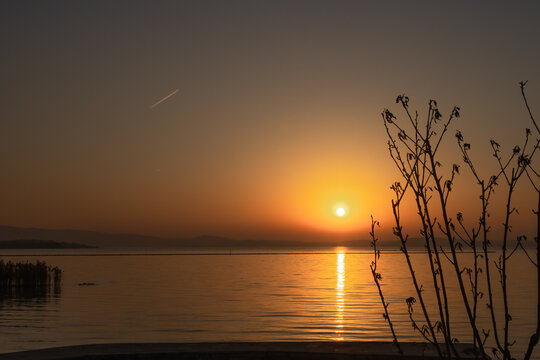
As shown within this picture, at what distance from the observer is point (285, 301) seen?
158 ft

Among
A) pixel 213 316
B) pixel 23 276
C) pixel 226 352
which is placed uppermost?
pixel 226 352

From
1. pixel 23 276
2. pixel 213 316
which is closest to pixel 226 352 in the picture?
pixel 213 316

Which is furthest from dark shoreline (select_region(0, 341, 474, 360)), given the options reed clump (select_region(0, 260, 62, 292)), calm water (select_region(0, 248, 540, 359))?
reed clump (select_region(0, 260, 62, 292))

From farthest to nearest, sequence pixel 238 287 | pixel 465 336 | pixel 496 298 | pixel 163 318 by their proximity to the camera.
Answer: pixel 238 287, pixel 496 298, pixel 163 318, pixel 465 336

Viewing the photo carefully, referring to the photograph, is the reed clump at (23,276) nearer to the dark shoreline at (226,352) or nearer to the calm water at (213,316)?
the calm water at (213,316)

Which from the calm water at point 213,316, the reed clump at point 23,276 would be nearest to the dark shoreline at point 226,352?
the calm water at point 213,316

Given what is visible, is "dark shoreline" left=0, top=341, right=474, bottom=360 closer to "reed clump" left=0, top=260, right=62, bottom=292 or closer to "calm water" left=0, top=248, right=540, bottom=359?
"calm water" left=0, top=248, right=540, bottom=359

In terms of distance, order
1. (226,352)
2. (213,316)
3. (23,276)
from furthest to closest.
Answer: (23,276)
(213,316)
(226,352)

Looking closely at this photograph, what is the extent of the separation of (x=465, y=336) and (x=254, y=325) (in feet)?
35.4

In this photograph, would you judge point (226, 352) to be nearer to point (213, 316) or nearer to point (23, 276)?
point (213, 316)

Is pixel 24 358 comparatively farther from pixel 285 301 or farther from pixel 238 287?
pixel 238 287

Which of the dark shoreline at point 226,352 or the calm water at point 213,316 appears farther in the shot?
the calm water at point 213,316

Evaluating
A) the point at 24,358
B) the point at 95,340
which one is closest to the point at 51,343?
the point at 95,340

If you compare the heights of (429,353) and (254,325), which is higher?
(429,353)
